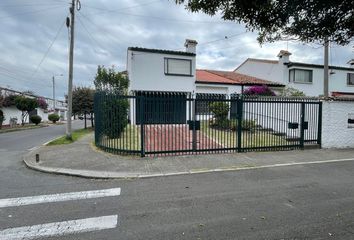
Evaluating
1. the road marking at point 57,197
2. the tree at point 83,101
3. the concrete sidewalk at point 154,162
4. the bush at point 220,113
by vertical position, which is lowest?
the road marking at point 57,197

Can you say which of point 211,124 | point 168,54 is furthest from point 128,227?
point 168,54

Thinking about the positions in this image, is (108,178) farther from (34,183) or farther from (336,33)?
(336,33)

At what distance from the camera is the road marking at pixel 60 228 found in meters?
4.14

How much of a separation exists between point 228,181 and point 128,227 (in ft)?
11.2

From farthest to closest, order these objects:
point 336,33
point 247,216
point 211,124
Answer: point 211,124
point 247,216
point 336,33

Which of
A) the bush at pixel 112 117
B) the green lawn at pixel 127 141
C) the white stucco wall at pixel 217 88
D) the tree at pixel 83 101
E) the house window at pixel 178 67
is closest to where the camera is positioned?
the green lawn at pixel 127 141

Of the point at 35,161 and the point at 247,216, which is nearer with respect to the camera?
the point at 247,216

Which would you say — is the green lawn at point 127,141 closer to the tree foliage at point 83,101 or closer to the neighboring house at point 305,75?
the neighboring house at point 305,75

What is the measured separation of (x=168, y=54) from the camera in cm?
2159

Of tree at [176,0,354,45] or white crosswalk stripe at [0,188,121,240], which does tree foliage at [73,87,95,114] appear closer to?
white crosswalk stripe at [0,188,121,240]

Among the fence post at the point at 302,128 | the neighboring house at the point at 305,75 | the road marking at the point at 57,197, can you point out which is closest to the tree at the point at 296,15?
the road marking at the point at 57,197

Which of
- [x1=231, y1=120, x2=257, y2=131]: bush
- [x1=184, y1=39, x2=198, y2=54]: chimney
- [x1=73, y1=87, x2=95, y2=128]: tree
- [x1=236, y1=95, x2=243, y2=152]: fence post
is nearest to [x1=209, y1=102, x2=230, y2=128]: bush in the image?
[x1=231, y1=120, x2=257, y2=131]: bush

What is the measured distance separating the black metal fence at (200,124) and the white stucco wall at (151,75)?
8.92 metres

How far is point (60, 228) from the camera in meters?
4.36
